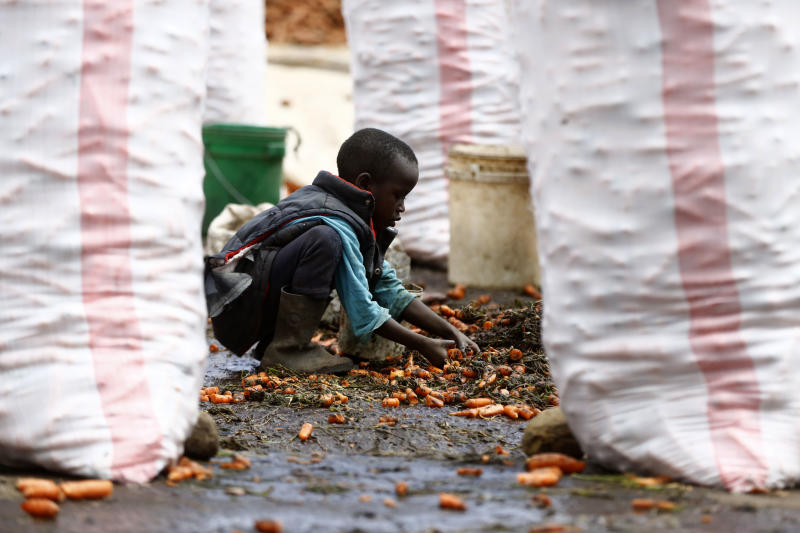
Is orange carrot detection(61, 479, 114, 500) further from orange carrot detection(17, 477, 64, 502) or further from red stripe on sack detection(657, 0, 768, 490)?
red stripe on sack detection(657, 0, 768, 490)

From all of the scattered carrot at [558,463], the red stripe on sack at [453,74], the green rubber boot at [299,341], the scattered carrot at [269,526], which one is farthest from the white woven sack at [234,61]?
the scattered carrot at [269,526]

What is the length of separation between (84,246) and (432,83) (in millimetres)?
3366

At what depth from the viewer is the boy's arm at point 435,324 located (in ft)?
11.6

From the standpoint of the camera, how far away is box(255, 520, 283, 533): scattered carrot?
1732 mm

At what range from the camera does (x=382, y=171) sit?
3.52 m

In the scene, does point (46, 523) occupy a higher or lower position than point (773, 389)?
lower

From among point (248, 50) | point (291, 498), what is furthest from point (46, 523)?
point (248, 50)

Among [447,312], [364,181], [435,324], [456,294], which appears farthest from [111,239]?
[456,294]

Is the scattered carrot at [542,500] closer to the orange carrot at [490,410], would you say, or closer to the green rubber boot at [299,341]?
the orange carrot at [490,410]

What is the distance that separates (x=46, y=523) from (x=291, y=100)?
30.3ft

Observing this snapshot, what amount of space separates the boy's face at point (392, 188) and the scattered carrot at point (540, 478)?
1569mm

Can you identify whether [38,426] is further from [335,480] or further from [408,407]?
[408,407]

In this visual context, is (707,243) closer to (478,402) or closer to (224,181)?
(478,402)

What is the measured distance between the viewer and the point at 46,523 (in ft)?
5.82
